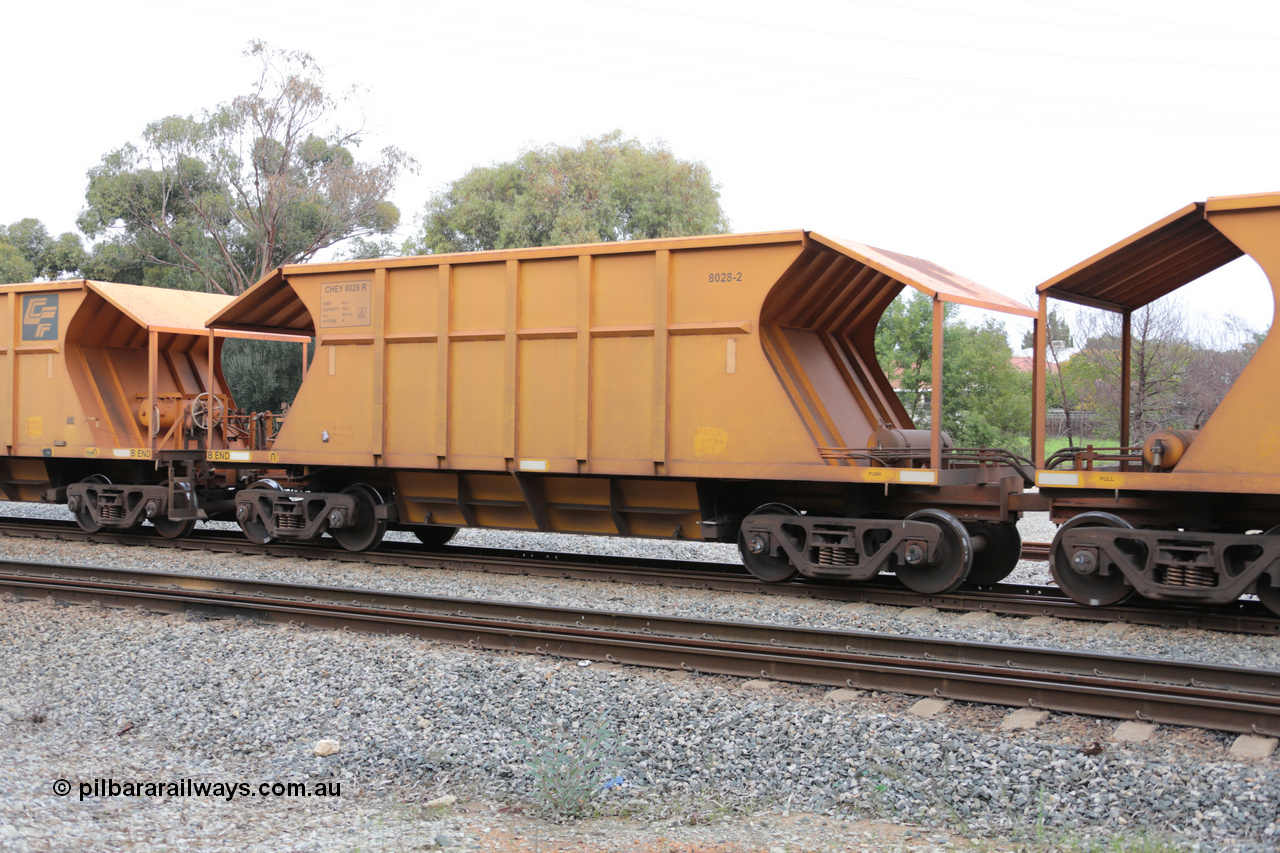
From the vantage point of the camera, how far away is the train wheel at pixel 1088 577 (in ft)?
26.7

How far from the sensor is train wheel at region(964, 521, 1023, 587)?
9367 millimetres

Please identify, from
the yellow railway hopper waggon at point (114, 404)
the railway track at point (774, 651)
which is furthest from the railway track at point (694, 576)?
the railway track at point (774, 651)

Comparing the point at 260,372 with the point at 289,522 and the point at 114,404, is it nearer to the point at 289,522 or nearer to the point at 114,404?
the point at 114,404

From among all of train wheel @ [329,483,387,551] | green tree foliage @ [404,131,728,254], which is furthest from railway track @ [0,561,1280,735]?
green tree foliage @ [404,131,728,254]

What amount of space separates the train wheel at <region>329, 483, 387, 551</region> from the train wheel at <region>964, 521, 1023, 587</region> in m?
6.71

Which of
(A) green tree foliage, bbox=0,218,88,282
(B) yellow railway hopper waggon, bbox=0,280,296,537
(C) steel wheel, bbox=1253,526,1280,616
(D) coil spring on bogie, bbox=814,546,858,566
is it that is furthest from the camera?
(A) green tree foliage, bbox=0,218,88,282

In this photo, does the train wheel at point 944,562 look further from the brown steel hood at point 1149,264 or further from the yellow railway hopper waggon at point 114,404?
the yellow railway hopper waggon at point 114,404

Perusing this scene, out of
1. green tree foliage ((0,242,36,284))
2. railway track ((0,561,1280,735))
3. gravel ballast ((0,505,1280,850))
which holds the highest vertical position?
green tree foliage ((0,242,36,284))

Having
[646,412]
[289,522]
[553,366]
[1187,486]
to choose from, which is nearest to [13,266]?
[289,522]

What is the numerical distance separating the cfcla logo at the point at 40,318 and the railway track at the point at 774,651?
5.83 meters

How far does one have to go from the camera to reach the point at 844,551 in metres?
9.27

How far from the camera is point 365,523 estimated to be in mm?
11914

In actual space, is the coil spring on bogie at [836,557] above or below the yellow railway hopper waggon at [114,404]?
below

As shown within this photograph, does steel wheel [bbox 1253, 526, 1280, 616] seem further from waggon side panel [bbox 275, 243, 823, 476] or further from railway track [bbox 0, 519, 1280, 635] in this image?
waggon side panel [bbox 275, 243, 823, 476]
